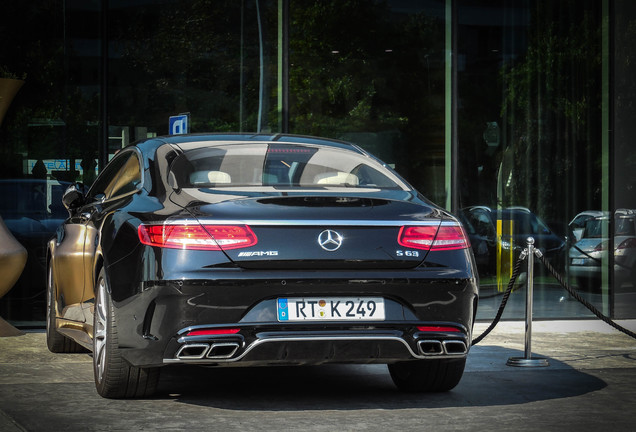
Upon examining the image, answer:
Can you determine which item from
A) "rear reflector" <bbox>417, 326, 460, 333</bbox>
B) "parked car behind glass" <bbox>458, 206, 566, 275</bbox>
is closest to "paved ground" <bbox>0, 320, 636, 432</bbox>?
"rear reflector" <bbox>417, 326, 460, 333</bbox>

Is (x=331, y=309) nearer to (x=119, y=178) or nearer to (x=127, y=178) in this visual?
(x=127, y=178)

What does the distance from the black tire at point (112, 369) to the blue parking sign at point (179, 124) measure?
4.66m

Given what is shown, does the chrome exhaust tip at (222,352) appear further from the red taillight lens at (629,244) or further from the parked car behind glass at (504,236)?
the red taillight lens at (629,244)

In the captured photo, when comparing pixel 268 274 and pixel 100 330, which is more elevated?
pixel 268 274

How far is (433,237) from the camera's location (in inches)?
249

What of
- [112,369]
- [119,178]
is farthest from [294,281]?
[119,178]

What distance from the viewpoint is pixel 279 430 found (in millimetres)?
5750

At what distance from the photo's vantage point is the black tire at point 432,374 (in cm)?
701

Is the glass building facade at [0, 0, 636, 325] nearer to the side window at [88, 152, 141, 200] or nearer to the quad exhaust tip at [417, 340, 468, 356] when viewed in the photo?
the side window at [88, 152, 141, 200]

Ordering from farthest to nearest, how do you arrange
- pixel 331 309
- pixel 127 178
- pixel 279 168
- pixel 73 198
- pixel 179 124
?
pixel 179 124 < pixel 73 198 < pixel 127 178 < pixel 279 168 < pixel 331 309

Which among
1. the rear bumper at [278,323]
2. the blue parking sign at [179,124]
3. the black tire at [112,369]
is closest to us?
the rear bumper at [278,323]


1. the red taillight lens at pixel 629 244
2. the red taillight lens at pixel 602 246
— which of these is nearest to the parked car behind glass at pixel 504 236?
the red taillight lens at pixel 602 246

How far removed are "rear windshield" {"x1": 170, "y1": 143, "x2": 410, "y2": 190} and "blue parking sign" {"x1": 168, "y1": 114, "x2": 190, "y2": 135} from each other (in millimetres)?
4311

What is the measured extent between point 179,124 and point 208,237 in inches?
228
